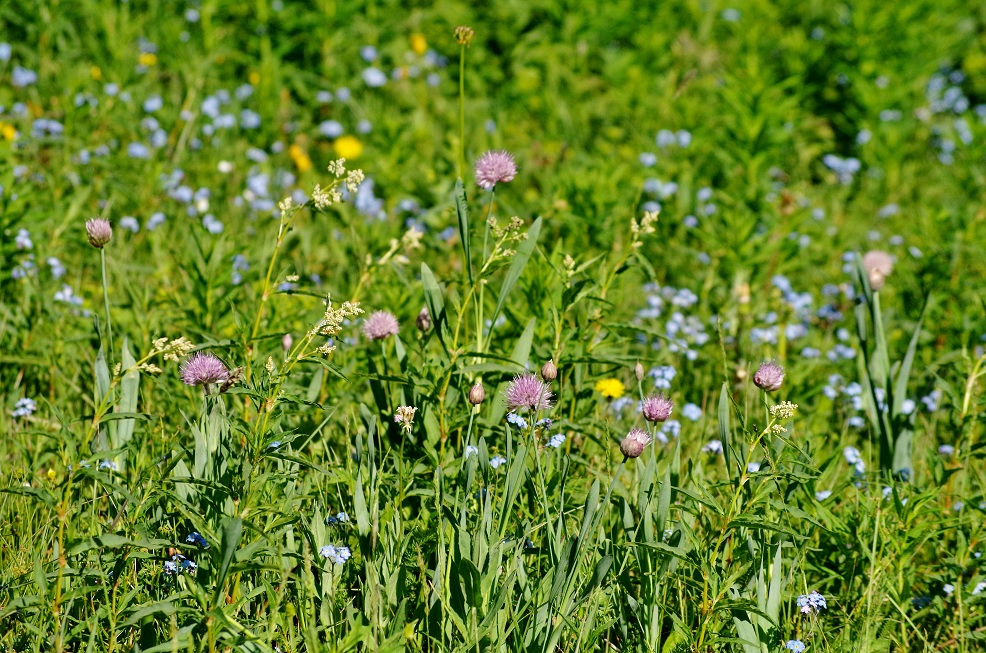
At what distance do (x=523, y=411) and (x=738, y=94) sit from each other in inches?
113

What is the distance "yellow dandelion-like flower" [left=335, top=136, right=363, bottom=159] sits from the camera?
506 cm

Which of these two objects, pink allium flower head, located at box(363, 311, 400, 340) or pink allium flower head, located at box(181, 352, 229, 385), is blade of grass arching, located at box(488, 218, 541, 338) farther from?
pink allium flower head, located at box(181, 352, 229, 385)

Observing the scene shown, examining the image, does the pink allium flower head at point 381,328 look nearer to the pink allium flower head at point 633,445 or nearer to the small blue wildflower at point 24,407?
the pink allium flower head at point 633,445

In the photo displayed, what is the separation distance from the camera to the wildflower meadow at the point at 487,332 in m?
2.21

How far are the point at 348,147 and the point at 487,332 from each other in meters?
2.28

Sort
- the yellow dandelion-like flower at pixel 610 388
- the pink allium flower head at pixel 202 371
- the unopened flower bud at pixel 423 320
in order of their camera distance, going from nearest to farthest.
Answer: the pink allium flower head at pixel 202 371, the unopened flower bud at pixel 423 320, the yellow dandelion-like flower at pixel 610 388

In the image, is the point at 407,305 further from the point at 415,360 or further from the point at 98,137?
the point at 98,137

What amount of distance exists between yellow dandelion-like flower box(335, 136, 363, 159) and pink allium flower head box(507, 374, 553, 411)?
9.70ft

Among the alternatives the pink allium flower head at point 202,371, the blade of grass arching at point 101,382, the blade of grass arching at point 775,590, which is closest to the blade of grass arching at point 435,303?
the pink allium flower head at point 202,371

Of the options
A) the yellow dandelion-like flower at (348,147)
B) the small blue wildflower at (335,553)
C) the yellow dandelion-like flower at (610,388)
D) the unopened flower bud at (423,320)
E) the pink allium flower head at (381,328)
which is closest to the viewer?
the small blue wildflower at (335,553)


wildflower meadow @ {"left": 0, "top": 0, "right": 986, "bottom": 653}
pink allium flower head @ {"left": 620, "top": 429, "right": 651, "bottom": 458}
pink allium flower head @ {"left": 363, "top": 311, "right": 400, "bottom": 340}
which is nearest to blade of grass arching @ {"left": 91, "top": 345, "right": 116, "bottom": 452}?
wildflower meadow @ {"left": 0, "top": 0, "right": 986, "bottom": 653}

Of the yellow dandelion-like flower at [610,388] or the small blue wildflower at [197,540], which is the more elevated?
the yellow dandelion-like flower at [610,388]

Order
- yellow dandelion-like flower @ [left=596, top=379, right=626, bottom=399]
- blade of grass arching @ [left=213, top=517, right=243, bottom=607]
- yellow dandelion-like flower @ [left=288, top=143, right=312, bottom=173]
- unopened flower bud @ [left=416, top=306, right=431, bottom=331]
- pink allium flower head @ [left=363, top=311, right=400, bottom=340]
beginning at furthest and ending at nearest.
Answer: yellow dandelion-like flower @ [left=288, top=143, right=312, bottom=173] < yellow dandelion-like flower @ [left=596, top=379, right=626, bottom=399] < unopened flower bud @ [left=416, top=306, right=431, bottom=331] < pink allium flower head @ [left=363, top=311, right=400, bottom=340] < blade of grass arching @ [left=213, top=517, right=243, bottom=607]

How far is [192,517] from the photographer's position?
6.94 feet
